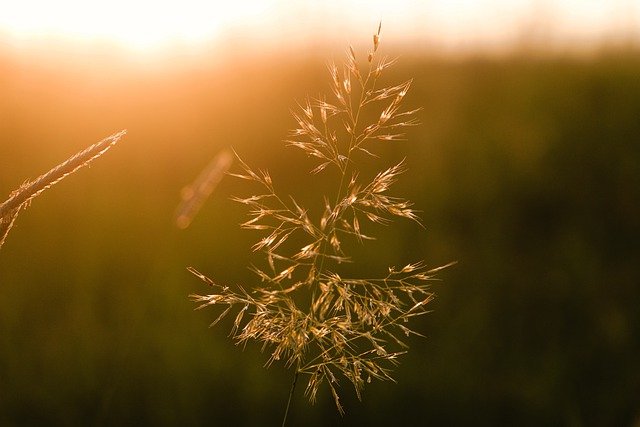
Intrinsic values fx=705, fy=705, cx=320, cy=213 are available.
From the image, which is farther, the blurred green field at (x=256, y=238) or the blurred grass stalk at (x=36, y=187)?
the blurred green field at (x=256, y=238)

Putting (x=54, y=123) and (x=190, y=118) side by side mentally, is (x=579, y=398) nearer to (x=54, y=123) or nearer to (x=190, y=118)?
(x=190, y=118)

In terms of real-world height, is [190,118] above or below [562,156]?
above

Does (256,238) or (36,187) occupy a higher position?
(36,187)

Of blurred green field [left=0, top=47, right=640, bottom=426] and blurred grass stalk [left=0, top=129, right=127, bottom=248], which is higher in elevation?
blurred grass stalk [left=0, top=129, right=127, bottom=248]

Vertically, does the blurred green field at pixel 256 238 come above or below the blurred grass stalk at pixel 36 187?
below

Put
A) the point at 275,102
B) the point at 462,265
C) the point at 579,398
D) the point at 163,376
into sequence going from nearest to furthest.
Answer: the point at 163,376 < the point at 579,398 < the point at 462,265 < the point at 275,102

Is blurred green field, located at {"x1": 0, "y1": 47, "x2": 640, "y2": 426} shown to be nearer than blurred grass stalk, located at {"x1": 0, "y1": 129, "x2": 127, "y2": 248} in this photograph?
No

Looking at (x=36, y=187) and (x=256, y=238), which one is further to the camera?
(x=256, y=238)

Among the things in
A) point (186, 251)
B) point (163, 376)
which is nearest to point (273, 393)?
point (163, 376)
